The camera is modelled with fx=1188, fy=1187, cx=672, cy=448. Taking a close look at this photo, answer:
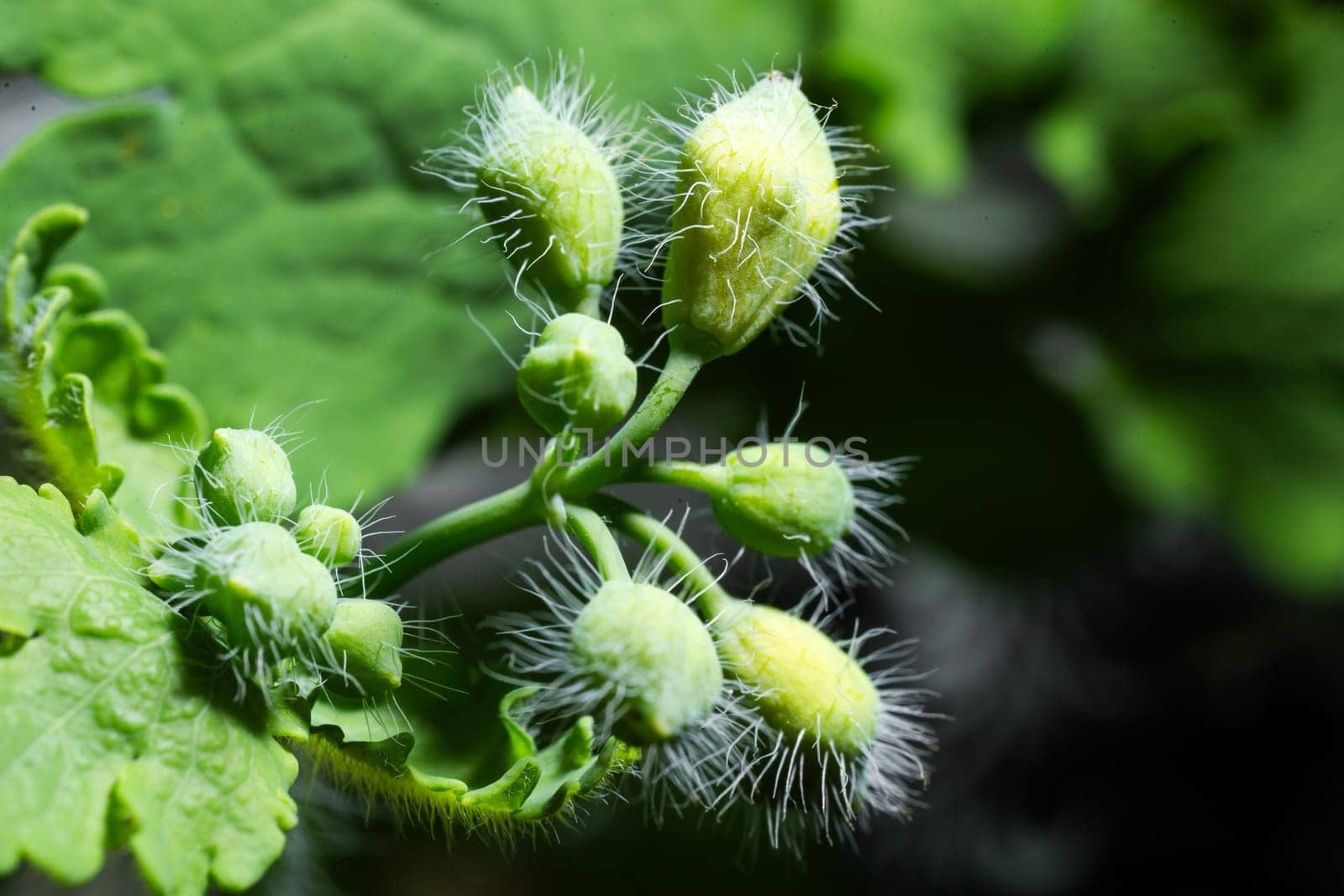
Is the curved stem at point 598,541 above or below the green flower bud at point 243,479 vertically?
above

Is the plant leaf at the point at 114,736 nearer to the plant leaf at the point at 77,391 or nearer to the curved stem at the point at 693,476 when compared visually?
the plant leaf at the point at 77,391

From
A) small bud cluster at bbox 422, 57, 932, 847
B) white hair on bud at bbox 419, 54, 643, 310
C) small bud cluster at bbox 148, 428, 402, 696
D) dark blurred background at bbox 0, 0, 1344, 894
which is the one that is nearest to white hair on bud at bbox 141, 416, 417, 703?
small bud cluster at bbox 148, 428, 402, 696

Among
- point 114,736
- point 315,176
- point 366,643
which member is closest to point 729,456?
point 366,643

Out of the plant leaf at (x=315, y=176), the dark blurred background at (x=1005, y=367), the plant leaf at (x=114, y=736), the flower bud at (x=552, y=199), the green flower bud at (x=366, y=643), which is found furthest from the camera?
the dark blurred background at (x=1005, y=367)

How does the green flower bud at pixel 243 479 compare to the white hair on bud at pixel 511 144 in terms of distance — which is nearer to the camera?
the green flower bud at pixel 243 479

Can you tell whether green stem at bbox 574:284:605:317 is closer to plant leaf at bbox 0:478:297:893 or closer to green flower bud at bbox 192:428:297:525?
green flower bud at bbox 192:428:297:525

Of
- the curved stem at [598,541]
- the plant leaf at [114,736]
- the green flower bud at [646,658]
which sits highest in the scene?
the curved stem at [598,541]

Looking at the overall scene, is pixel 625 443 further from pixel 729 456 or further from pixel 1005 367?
pixel 1005 367

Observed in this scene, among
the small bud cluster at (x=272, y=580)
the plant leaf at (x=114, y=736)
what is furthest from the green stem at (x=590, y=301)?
the plant leaf at (x=114, y=736)
